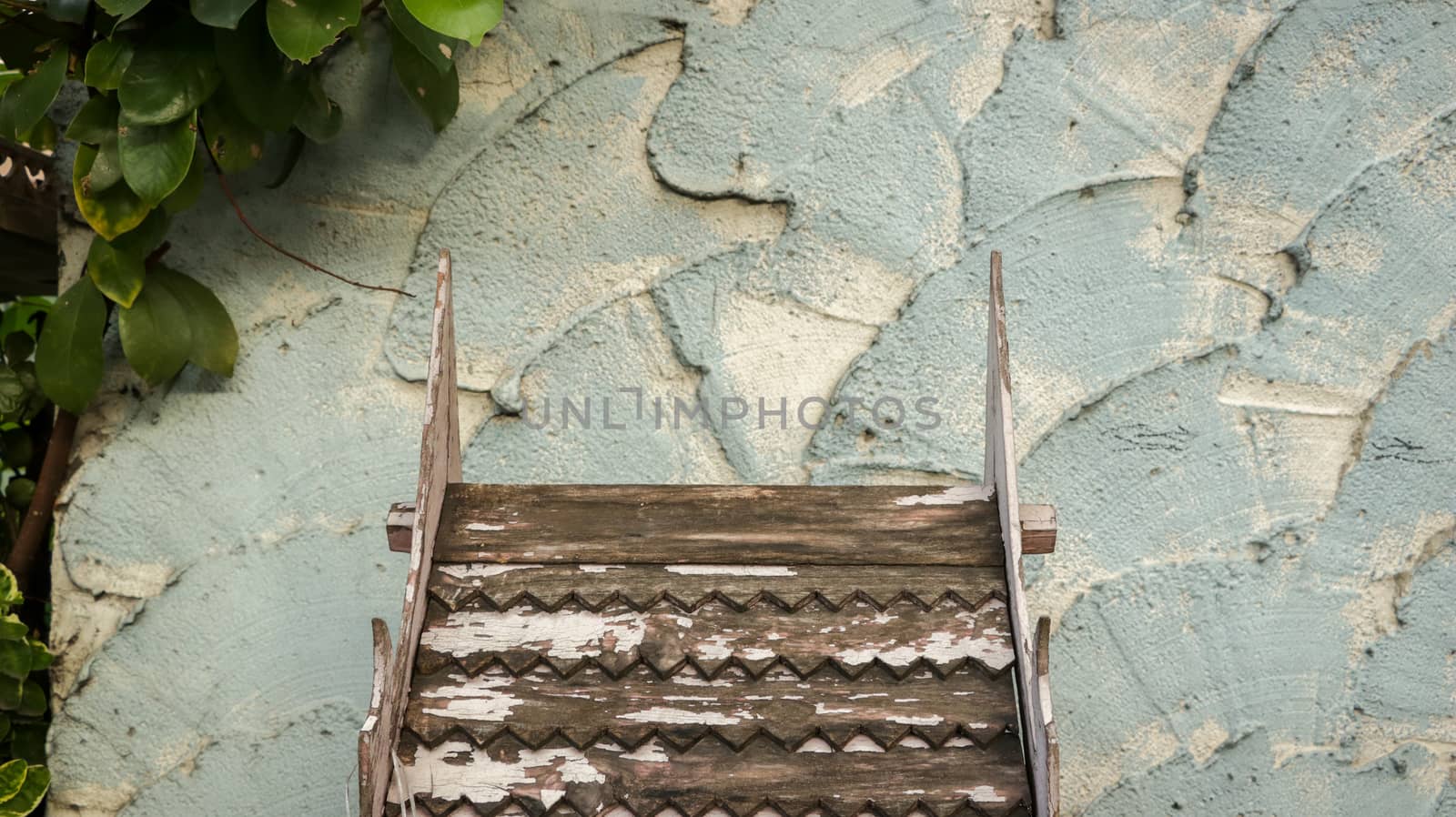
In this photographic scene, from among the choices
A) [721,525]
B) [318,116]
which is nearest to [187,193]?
[318,116]

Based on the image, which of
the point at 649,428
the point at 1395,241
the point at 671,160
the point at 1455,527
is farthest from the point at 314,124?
the point at 1455,527

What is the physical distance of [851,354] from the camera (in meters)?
1.44

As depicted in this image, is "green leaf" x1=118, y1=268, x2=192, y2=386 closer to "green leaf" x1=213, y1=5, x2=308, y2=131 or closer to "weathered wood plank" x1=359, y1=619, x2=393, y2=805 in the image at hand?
"green leaf" x1=213, y1=5, x2=308, y2=131

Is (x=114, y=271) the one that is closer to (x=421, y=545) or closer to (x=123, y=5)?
(x=123, y=5)

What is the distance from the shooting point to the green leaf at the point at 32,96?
1.26 meters

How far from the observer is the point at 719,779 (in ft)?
2.80

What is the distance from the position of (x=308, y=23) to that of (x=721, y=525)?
658 millimetres

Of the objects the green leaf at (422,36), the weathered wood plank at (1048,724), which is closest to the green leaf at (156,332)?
the green leaf at (422,36)

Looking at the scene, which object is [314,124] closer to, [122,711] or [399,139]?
[399,139]

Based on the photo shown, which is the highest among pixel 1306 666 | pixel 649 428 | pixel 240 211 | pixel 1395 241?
pixel 240 211

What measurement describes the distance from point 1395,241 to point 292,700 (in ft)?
4.63

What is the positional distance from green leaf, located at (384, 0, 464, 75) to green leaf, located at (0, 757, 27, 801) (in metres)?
0.89

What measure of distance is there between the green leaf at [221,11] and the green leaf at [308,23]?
3 centimetres

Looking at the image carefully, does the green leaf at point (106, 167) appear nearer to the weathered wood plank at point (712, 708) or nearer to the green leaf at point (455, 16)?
the green leaf at point (455, 16)
